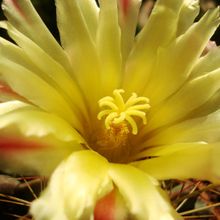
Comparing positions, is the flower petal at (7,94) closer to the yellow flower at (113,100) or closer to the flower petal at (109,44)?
the yellow flower at (113,100)

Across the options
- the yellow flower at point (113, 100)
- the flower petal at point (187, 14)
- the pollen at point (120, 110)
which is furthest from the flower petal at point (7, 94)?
the flower petal at point (187, 14)

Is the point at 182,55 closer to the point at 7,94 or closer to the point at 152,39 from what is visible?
the point at 152,39

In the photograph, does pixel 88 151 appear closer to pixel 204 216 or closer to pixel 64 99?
pixel 64 99

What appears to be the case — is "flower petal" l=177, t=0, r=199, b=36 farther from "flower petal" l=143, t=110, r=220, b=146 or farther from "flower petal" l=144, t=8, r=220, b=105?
"flower petal" l=143, t=110, r=220, b=146

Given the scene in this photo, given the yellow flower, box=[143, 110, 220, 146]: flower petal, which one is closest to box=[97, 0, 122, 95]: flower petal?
the yellow flower

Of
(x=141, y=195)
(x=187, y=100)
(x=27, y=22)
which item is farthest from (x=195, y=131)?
(x=27, y=22)

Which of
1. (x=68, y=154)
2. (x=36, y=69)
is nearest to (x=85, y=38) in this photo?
(x=36, y=69)

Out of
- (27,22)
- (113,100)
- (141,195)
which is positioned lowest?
(141,195)
